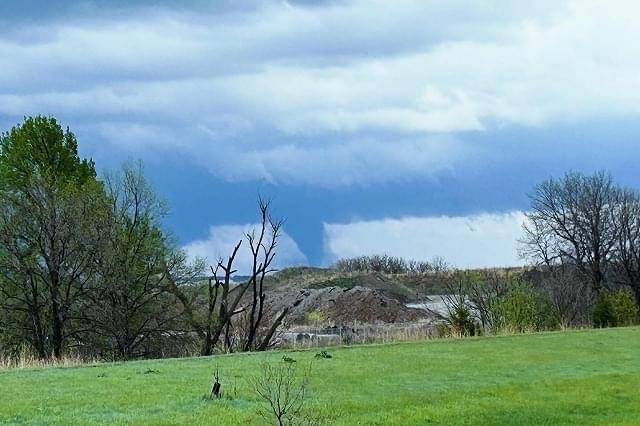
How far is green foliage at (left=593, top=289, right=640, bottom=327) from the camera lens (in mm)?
45531

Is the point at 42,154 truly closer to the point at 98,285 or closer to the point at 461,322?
the point at 98,285

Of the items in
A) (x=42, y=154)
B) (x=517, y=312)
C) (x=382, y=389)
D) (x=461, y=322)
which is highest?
(x=42, y=154)

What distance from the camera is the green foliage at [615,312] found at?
4553 centimetres

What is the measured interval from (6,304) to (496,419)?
36.5m

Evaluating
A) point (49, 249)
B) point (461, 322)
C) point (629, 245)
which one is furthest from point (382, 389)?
point (629, 245)

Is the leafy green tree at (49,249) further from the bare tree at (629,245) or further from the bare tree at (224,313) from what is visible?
the bare tree at (629,245)

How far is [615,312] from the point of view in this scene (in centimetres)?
4572

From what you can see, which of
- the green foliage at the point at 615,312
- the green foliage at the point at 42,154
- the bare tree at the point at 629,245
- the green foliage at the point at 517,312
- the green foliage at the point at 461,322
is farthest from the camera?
→ the bare tree at the point at 629,245

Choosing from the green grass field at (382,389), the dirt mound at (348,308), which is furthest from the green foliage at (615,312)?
the dirt mound at (348,308)

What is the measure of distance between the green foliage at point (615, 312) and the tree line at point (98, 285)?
53.5ft

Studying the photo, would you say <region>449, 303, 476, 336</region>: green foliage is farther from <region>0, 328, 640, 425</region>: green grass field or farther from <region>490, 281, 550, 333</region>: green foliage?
<region>0, 328, 640, 425</region>: green grass field

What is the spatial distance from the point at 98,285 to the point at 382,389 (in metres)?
31.3

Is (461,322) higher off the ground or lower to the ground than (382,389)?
higher

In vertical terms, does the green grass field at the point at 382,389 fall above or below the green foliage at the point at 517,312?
below
